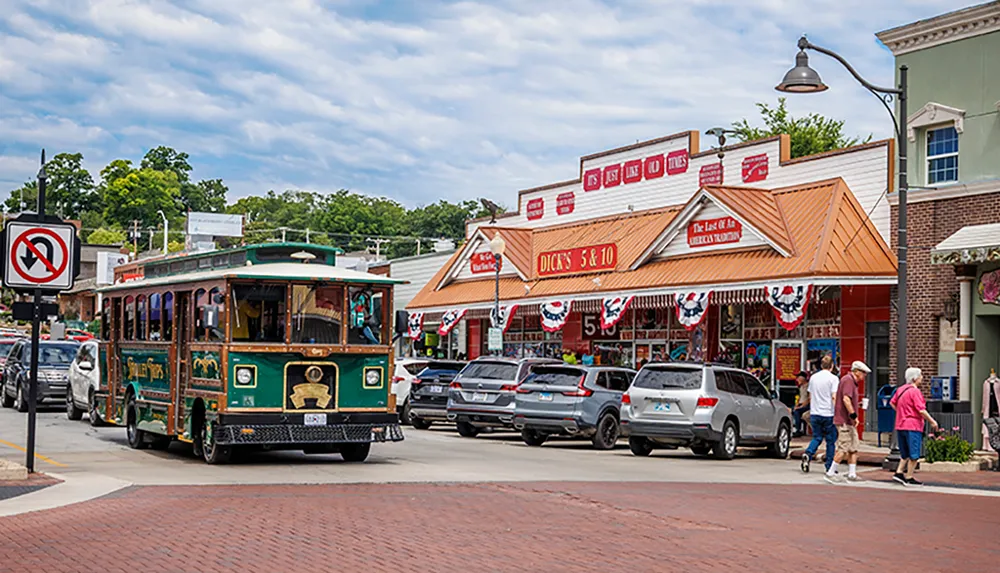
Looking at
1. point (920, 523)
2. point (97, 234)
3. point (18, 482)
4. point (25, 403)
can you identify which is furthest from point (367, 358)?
point (97, 234)

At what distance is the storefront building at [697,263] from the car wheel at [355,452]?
35.8 feet

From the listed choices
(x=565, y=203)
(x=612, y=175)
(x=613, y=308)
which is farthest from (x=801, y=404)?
(x=565, y=203)

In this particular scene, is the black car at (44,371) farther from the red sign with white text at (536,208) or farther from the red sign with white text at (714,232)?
the red sign with white text at (714,232)

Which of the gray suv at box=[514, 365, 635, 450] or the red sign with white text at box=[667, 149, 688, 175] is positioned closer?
the gray suv at box=[514, 365, 635, 450]

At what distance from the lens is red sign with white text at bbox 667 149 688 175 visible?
35.0 m

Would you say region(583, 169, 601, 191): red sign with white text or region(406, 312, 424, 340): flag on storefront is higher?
region(583, 169, 601, 191): red sign with white text

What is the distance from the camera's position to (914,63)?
27344 mm

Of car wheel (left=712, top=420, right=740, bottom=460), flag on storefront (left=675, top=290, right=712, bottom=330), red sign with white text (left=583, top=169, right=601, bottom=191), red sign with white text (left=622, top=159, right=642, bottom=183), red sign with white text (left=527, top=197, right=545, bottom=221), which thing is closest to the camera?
car wheel (left=712, top=420, right=740, bottom=460)

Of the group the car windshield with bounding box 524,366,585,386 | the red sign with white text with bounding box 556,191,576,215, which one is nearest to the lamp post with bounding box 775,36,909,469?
the car windshield with bounding box 524,366,585,386

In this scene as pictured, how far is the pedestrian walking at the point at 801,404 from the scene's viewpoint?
90.5ft

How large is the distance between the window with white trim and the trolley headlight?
15.6m

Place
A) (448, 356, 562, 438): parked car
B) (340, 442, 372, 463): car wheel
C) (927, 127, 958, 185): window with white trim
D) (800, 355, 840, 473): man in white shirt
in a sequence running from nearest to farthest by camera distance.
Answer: (800, 355, 840, 473): man in white shirt, (340, 442, 372, 463): car wheel, (927, 127, 958, 185): window with white trim, (448, 356, 562, 438): parked car

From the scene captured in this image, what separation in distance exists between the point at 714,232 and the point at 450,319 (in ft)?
38.6

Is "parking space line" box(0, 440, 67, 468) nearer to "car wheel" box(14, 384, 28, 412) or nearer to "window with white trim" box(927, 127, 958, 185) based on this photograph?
"car wheel" box(14, 384, 28, 412)
